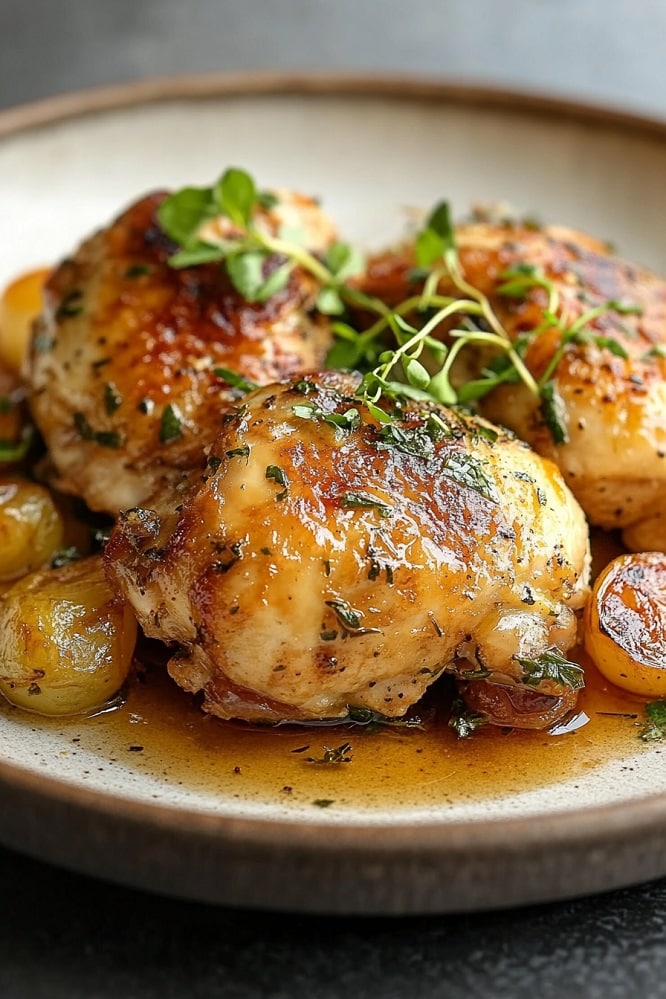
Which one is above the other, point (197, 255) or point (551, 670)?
point (197, 255)

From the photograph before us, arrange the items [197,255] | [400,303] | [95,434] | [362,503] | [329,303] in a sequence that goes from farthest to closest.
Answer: [400,303] → [329,303] → [197,255] → [95,434] → [362,503]

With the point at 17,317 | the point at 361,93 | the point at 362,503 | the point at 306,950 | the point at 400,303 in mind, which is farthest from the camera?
the point at 361,93

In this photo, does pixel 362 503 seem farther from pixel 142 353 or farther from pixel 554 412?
pixel 142 353

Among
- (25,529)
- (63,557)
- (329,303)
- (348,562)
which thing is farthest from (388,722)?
(329,303)

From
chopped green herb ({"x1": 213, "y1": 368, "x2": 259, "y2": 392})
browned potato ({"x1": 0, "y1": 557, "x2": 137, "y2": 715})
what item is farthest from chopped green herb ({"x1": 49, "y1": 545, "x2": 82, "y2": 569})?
chopped green herb ({"x1": 213, "y1": 368, "x2": 259, "y2": 392})

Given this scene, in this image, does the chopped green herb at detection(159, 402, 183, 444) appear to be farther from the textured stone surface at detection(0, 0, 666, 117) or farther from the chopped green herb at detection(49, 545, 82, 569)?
the textured stone surface at detection(0, 0, 666, 117)

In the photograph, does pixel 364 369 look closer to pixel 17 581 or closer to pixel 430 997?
pixel 17 581

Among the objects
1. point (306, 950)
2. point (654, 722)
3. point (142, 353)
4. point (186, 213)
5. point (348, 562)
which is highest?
point (186, 213)

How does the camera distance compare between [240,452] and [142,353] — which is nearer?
[240,452]
